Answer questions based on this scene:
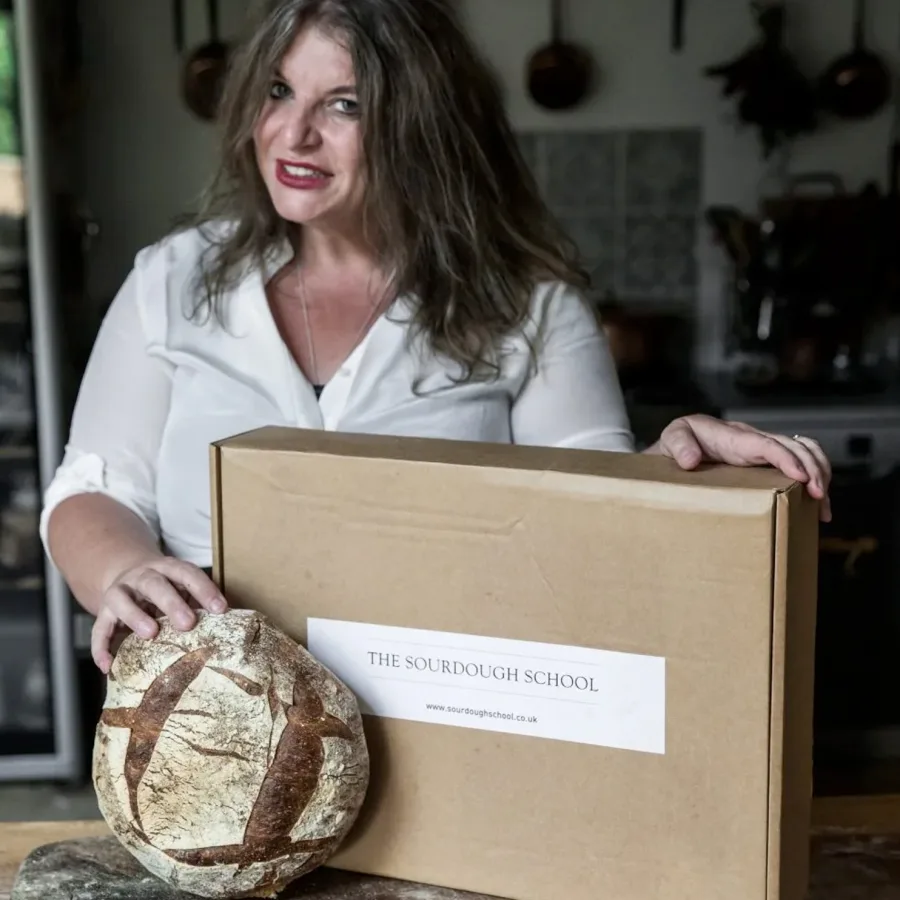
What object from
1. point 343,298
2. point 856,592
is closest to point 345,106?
point 343,298

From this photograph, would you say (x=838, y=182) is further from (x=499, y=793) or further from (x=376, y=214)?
(x=499, y=793)

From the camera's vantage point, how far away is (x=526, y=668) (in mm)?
812

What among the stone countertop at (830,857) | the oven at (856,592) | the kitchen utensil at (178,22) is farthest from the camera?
the kitchen utensil at (178,22)

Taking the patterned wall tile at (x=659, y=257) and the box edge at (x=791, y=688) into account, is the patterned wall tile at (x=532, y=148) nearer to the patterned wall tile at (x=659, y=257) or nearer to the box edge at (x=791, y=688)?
the patterned wall tile at (x=659, y=257)

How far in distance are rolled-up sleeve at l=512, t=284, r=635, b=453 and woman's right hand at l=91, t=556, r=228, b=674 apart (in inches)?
19.0

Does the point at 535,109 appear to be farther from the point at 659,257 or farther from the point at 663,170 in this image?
the point at 659,257

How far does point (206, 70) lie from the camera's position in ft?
9.62

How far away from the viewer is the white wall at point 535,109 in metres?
2.98

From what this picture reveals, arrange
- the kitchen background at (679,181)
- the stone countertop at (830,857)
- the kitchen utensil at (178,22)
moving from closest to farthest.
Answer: the stone countertop at (830,857) < the kitchen background at (679,181) < the kitchen utensil at (178,22)

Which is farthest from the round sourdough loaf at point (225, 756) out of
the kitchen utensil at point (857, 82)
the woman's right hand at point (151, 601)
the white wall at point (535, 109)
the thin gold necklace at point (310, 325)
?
the kitchen utensil at point (857, 82)

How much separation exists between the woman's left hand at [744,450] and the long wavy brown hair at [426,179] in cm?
42

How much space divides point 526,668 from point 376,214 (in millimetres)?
614

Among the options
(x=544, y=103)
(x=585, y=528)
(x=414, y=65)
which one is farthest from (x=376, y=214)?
(x=544, y=103)

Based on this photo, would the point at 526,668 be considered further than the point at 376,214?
No
